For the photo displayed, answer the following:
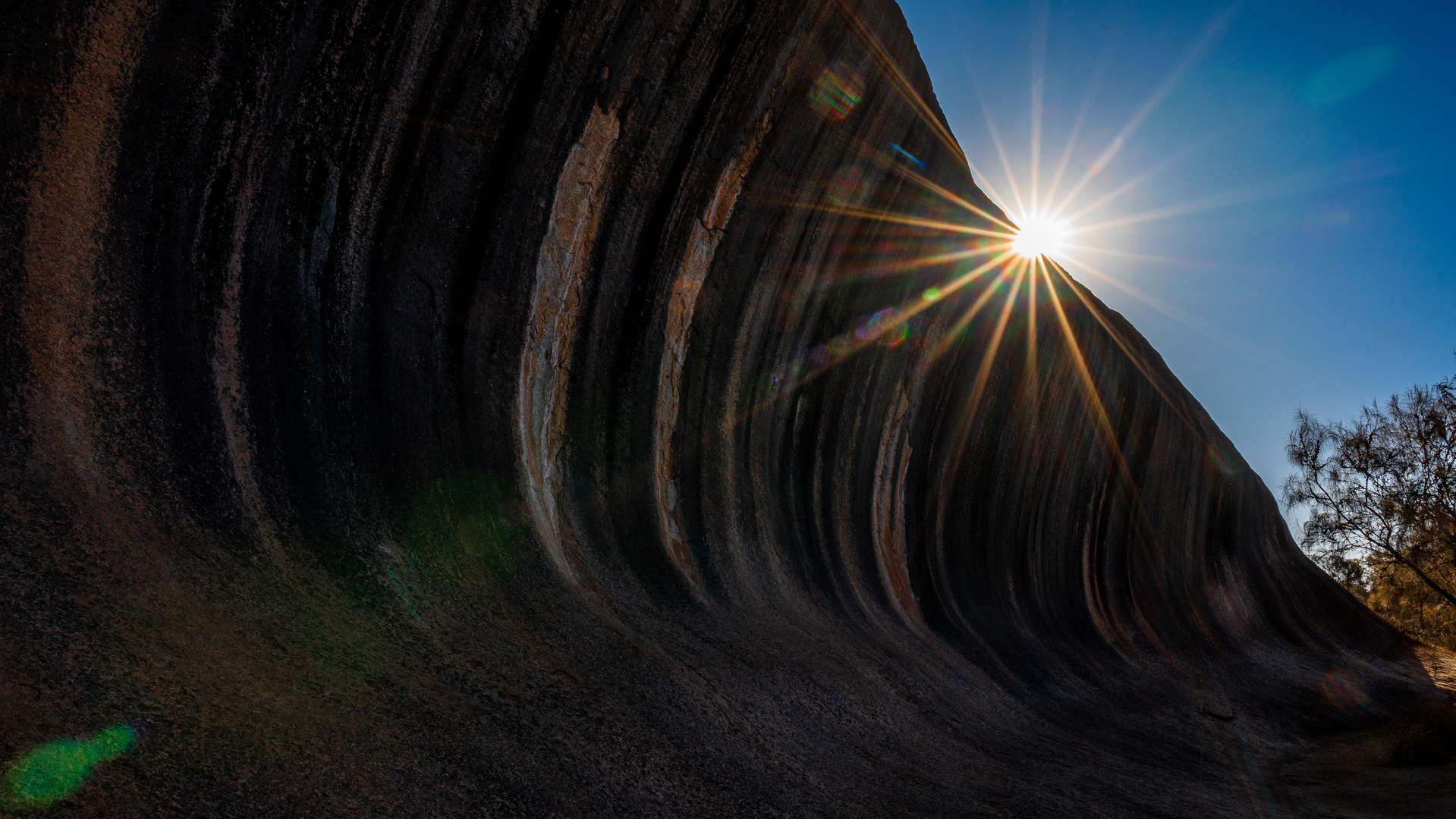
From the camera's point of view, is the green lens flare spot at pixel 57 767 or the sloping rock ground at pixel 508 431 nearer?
the green lens flare spot at pixel 57 767

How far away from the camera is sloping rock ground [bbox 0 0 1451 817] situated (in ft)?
9.71

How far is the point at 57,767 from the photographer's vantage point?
2092mm

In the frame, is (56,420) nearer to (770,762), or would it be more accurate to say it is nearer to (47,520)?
(47,520)

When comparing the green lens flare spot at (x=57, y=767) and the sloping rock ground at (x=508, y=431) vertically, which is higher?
the sloping rock ground at (x=508, y=431)

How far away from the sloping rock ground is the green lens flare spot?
1.3 inches

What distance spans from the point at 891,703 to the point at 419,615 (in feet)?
12.8

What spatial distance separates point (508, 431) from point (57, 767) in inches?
130

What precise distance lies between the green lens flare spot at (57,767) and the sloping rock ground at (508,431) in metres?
0.03

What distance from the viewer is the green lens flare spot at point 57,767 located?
1978 millimetres

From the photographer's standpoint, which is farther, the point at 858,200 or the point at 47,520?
the point at 858,200

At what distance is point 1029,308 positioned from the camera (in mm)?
11312

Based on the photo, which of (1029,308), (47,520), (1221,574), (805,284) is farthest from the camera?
(1221,574)

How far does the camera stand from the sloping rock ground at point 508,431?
296 centimetres

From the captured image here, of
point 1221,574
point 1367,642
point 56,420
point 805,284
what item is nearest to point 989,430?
point 805,284
